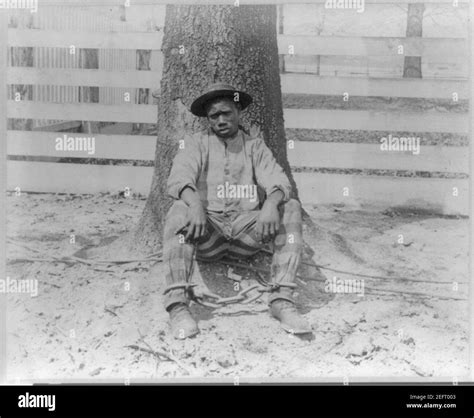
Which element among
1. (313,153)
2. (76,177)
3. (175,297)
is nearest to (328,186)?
(313,153)

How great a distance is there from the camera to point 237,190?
4.28m

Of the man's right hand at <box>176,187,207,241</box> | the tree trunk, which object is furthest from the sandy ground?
the man's right hand at <box>176,187,207,241</box>

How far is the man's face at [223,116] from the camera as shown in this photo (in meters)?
4.24

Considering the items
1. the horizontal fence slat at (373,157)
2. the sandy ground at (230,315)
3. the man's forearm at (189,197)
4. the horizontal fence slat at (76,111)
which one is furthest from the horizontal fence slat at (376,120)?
the horizontal fence slat at (76,111)

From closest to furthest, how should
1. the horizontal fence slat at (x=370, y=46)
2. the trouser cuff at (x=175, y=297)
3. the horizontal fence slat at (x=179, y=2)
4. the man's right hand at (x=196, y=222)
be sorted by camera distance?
the man's right hand at (x=196, y=222)
the trouser cuff at (x=175, y=297)
the horizontal fence slat at (x=179, y=2)
the horizontal fence slat at (x=370, y=46)

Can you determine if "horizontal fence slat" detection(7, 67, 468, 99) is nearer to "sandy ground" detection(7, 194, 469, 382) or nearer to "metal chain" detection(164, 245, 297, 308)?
"sandy ground" detection(7, 194, 469, 382)

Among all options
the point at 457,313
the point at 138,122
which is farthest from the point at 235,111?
the point at 457,313

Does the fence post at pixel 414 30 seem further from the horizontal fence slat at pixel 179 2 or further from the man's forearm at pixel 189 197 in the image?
the man's forearm at pixel 189 197

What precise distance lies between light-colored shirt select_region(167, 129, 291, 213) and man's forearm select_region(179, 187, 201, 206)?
0.10 m

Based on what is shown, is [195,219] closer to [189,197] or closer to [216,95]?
[189,197]

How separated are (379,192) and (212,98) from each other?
1257 millimetres

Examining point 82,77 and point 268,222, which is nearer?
point 268,222

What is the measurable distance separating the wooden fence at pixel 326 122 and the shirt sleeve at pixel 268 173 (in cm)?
35

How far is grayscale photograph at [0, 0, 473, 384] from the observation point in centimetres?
422
